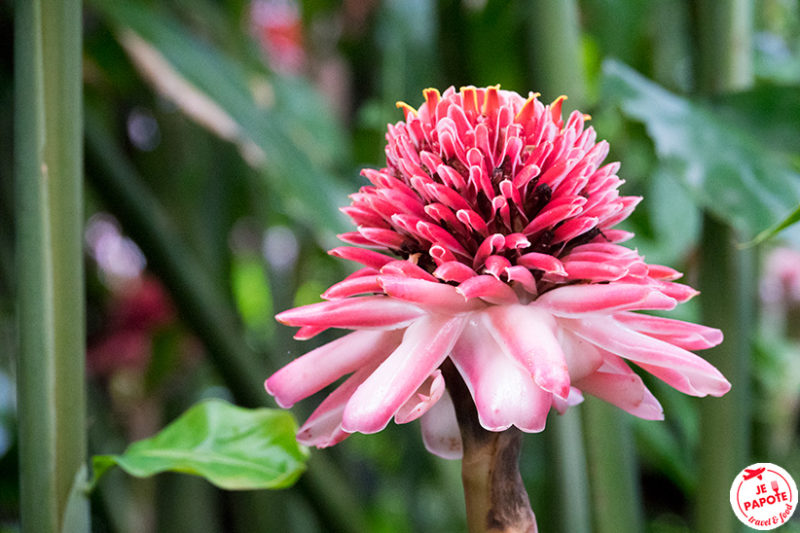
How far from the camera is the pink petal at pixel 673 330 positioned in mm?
160

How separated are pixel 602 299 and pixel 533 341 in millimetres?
18

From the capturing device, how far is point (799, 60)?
60 centimetres

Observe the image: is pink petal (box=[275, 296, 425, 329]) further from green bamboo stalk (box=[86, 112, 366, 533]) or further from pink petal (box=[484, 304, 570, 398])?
green bamboo stalk (box=[86, 112, 366, 533])

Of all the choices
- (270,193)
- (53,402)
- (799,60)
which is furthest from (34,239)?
(799,60)

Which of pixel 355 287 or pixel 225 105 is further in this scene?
pixel 225 105

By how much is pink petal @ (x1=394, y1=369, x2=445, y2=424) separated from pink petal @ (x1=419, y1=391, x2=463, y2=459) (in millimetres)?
20

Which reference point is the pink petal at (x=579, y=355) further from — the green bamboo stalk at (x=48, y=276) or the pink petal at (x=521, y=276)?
the green bamboo stalk at (x=48, y=276)

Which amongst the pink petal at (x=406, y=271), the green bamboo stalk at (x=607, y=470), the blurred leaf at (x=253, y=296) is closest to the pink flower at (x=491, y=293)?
the pink petal at (x=406, y=271)

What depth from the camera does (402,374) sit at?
144 mm

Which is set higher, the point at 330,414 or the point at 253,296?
the point at 253,296

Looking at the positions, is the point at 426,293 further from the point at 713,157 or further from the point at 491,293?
the point at 713,157

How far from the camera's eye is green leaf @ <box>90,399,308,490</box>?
0.68 feet

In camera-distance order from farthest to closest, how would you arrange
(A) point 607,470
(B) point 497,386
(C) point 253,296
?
(C) point 253,296 → (A) point 607,470 → (B) point 497,386

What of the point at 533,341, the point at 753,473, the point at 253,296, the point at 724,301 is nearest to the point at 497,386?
the point at 533,341
